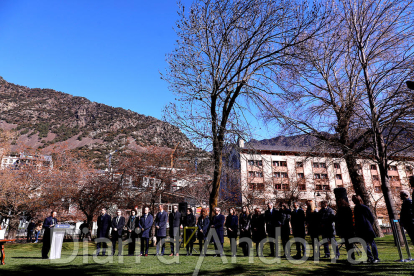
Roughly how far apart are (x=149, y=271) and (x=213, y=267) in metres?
1.63

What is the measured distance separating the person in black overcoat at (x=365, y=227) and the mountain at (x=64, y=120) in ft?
342

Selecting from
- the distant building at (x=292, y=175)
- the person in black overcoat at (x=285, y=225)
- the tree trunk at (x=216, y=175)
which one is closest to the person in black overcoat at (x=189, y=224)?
the tree trunk at (x=216, y=175)

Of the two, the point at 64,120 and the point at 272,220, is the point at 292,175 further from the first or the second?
the point at 64,120

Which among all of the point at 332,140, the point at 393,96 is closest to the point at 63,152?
the point at 332,140

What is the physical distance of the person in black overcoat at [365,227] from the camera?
686 cm

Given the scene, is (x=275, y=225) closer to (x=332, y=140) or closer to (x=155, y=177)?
(x=332, y=140)

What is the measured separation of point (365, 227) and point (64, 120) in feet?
542

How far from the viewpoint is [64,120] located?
487 feet

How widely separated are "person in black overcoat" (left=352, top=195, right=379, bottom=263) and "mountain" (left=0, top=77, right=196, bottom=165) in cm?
10430

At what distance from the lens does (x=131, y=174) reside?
26.2 m

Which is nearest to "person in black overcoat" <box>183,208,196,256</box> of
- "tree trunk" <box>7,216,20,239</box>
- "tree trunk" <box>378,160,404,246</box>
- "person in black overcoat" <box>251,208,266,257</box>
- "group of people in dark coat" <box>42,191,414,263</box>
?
"group of people in dark coat" <box>42,191,414,263</box>

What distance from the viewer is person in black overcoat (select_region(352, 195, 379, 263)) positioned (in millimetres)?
6859

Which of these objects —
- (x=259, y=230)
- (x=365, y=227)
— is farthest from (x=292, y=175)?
(x=365, y=227)

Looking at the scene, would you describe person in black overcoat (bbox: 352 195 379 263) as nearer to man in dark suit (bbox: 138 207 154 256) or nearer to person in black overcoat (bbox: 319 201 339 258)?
person in black overcoat (bbox: 319 201 339 258)
